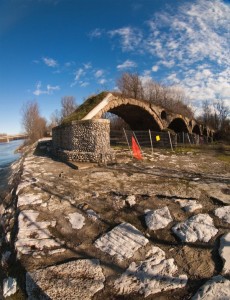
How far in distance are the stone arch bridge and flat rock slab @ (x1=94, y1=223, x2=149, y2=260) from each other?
249 inches

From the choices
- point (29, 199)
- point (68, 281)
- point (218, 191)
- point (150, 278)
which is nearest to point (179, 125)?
point (218, 191)

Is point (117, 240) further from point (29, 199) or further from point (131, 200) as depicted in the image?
point (29, 199)

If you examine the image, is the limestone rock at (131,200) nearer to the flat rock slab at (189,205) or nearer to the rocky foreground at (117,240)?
the rocky foreground at (117,240)

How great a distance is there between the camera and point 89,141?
11180 mm

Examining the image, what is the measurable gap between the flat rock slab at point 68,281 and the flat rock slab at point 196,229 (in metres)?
1.66

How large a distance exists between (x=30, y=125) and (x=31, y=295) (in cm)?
4467

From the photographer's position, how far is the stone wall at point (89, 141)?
10.9 meters

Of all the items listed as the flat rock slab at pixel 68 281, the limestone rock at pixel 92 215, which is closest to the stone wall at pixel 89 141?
the limestone rock at pixel 92 215

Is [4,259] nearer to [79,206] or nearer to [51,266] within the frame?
[51,266]

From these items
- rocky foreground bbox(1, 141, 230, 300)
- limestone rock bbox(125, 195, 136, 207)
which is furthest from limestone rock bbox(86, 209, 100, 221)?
limestone rock bbox(125, 195, 136, 207)

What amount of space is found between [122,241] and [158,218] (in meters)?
1.06

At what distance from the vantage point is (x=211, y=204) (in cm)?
573

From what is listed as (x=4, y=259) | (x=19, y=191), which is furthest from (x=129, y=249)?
(x=19, y=191)

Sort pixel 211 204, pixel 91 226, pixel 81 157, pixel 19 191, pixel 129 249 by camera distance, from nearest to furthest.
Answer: pixel 129 249
pixel 91 226
pixel 211 204
pixel 19 191
pixel 81 157
